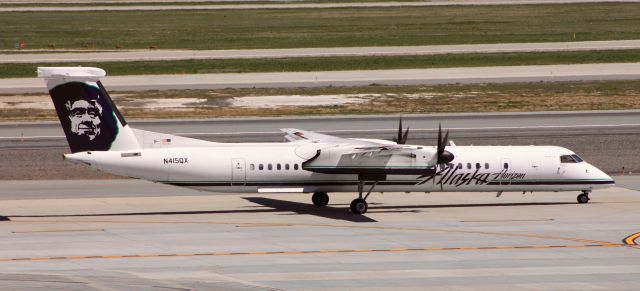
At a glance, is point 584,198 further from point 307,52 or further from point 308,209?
point 307,52

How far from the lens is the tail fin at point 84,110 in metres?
38.8

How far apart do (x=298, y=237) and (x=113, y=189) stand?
13.7m

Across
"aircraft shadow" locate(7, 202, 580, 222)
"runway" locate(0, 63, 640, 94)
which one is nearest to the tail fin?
"aircraft shadow" locate(7, 202, 580, 222)

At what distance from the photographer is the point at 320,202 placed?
1709 inches

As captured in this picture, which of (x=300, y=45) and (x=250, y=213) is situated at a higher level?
(x=300, y=45)

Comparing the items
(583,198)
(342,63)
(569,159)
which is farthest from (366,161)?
(342,63)

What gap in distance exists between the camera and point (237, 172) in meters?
40.8

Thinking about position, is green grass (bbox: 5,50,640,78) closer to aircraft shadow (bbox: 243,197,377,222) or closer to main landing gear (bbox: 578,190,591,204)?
aircraft shadow (bbox: 243,197,377,222)

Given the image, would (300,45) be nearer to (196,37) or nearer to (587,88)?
(196,37)

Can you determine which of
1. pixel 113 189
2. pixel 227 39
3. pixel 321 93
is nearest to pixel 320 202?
pixel 113 189

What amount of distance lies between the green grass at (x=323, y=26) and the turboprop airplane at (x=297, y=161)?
61859 mm

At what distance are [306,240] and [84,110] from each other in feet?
30.6

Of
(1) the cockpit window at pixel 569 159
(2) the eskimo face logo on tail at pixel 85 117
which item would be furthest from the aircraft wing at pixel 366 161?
(2) the eskimo face logo on tail at pixel 85 117

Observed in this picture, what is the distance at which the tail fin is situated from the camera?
127 ft
